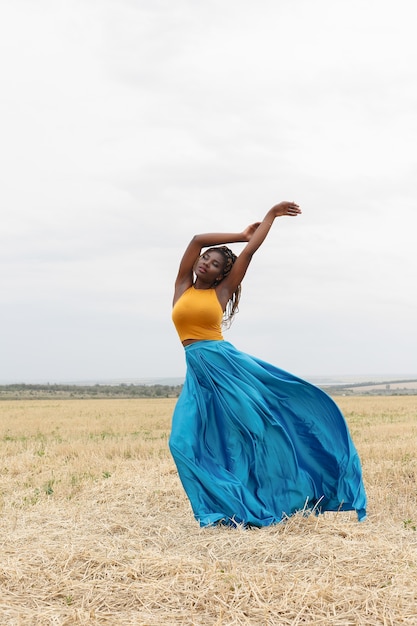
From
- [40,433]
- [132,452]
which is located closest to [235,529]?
[132,452]

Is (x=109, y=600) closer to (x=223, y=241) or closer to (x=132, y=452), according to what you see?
(x=223, y=241)

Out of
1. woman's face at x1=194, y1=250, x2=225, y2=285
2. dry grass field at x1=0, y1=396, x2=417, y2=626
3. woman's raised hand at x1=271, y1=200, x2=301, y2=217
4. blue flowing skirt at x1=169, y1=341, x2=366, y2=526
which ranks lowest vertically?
dry grass field at x1=0, y1=396, x2=417, y2=626

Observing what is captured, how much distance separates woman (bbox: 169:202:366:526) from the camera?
640cm

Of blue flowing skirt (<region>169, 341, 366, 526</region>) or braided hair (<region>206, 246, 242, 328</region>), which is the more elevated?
braided hair (<region>206, 246, 242, 328</region>)

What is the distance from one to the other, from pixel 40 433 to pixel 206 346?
13.2 m

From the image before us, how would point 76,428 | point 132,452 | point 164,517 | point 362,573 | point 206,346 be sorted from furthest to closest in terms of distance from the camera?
point 76,428
point 132,452
point 164,517
point 206,346
point 362,573

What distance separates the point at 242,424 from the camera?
6.55 m

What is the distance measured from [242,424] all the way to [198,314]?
3.64ft

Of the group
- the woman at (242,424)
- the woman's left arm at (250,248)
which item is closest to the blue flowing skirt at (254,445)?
the woman at (242,424)

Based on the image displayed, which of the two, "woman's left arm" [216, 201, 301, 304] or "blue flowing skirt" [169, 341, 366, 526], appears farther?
"woman's left arm" [216, 201, 301, 304]

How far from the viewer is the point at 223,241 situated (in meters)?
6.79

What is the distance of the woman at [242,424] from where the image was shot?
21.0 feet

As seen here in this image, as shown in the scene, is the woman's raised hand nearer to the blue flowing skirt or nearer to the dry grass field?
the blue flowing skirt

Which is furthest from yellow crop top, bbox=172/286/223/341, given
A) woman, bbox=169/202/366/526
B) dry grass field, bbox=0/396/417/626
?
dry grass field, bbox=0/396/417/626
